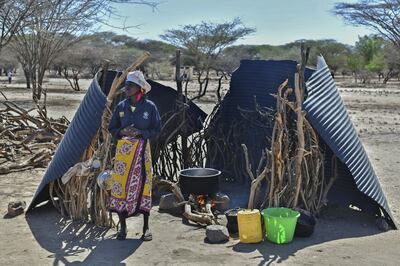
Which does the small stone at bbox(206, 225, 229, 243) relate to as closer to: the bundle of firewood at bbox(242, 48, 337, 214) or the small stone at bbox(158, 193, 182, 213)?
the bundle of firewood at bbox(242, 48, 337, 214)

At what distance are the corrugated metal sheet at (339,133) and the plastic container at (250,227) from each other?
110cm

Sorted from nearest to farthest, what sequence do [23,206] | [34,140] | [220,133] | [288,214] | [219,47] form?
1. [288,214]
2. [23,206]
3. [220,133]
4. [34,140]
5. [219,47]

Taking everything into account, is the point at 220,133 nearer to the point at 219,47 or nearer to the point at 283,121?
the point at 283,121

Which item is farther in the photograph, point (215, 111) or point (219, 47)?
point (219, 47)

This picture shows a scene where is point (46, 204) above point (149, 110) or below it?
below

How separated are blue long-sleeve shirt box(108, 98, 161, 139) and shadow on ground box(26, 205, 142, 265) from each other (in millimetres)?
952

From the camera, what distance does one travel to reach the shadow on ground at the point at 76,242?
460 cm

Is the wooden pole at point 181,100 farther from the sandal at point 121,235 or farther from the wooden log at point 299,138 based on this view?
the sandal at point 121,235

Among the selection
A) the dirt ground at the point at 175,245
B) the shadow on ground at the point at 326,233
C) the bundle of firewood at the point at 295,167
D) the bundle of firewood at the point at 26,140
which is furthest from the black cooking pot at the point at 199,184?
the bundle of firewood at the point at 26,140

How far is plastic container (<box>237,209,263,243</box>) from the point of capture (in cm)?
494

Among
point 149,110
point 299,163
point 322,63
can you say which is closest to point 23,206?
point 149,110

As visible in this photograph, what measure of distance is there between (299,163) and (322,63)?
1.54 metres

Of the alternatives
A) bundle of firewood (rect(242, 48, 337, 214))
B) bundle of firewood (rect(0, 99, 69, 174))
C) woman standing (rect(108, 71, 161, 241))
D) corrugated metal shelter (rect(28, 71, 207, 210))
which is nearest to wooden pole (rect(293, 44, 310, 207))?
bundle of firewood (rect(242, 48, 337, 214))

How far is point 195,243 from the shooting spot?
5.01 meters
